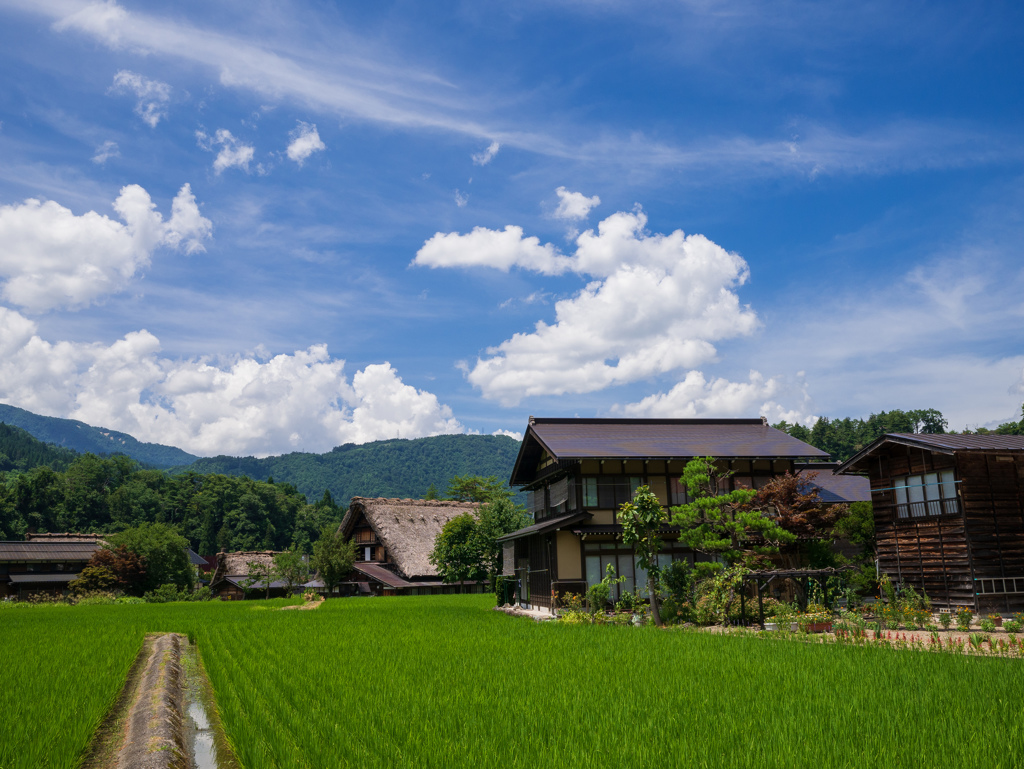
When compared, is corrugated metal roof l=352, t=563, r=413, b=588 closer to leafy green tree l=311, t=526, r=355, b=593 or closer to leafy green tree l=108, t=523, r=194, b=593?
leafy green tree l=311, t=526, r=355, b=593

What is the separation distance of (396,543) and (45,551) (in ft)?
91.6

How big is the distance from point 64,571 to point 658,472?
160 feet

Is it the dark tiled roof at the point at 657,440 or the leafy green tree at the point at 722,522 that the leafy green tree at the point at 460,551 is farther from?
the leafy green tree at the point at 722,522

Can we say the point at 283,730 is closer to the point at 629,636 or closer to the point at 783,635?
the point at 629,636

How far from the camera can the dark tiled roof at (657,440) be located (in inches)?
974

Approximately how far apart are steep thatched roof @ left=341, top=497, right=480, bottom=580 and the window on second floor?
32.2 metres

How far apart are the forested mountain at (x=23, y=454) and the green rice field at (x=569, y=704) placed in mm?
150773

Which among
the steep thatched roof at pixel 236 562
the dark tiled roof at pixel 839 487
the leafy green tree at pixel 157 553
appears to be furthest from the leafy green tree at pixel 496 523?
the steep thatched roof at pixel 236 562

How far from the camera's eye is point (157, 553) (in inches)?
1911

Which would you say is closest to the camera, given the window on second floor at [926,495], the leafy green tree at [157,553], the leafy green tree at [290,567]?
the window on second floor at [926,495]

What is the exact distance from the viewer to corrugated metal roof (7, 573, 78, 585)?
4897 cm

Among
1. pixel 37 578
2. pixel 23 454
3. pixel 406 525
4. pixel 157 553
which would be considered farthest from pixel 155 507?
pixel 23 454

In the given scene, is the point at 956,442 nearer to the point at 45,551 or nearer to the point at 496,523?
the point at 496,523

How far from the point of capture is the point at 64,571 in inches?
2039
